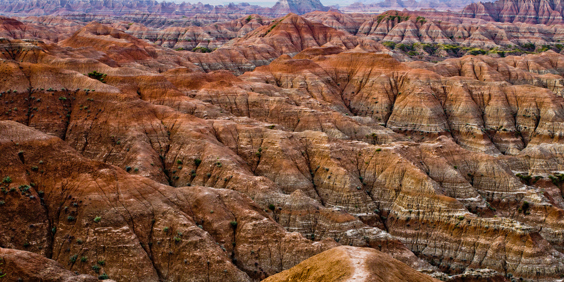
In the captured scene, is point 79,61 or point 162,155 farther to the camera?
point 79,61

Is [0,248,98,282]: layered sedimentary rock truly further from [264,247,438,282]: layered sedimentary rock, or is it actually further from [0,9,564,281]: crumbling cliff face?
[264,247,438,282]: layered sedimentary rock

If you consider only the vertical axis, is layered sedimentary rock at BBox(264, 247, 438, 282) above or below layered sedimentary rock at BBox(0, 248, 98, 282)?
above

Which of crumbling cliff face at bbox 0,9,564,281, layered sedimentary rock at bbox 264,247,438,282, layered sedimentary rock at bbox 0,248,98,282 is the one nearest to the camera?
layered sedimentary rock at bbox 264,247,438,282

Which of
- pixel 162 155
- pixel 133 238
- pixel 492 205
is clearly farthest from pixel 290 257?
pixel 492 205

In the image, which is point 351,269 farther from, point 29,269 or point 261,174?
point 261,174

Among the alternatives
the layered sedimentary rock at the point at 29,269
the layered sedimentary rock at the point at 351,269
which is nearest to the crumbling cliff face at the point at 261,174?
the layered sedimentary rock at the point at 351,269

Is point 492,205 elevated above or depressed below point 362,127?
below

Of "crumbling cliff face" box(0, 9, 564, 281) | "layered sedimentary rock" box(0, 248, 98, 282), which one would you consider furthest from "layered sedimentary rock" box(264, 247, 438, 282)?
"layered sedimentary rock" box(0, 248, 98, 282)

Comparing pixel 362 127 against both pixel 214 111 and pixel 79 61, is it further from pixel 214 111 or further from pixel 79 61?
pixel 79 61

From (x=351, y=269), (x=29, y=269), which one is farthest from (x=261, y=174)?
(x=29, y=269)
